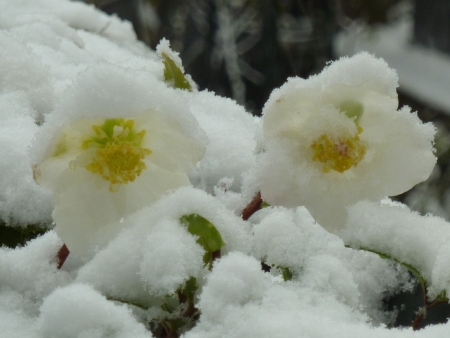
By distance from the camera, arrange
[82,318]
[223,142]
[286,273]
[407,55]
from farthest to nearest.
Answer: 1. [407,55]
2. [223,142]
3. [286,273]
4. [82,318]

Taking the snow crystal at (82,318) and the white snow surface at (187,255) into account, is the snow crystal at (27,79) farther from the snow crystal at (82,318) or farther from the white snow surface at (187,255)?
the snow crystal at (82,318)

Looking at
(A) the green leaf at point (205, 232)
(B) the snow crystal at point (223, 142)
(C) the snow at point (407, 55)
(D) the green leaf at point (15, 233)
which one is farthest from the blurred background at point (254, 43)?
(A) the green leaf at point (205, 232)

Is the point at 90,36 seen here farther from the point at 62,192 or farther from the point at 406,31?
the point at 406,31

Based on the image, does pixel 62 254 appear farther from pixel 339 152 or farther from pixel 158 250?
pixel 339 152

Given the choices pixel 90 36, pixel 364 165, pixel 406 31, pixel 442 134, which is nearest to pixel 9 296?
pixel 364 165

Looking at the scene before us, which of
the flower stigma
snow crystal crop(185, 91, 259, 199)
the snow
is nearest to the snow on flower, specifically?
the flower stigma

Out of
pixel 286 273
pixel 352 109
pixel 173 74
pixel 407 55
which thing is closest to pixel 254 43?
pixel 407 55
